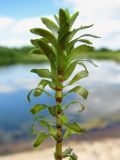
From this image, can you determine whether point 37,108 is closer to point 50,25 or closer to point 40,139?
point 40,139

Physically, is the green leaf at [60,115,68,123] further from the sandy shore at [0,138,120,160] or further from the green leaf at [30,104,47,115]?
the sandy shore at [0,138,120,160]

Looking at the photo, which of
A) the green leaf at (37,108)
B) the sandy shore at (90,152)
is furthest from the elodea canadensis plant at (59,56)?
the sandy shore at (90,152)

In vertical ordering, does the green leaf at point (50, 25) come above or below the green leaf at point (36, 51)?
above

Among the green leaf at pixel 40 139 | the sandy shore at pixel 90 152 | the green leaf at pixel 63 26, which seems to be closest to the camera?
the green leaf at pixel 63 26

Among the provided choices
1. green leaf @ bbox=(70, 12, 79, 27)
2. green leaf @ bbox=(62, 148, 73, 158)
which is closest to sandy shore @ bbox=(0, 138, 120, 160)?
green leaf @ bbox=(62, 148, 73, 158)

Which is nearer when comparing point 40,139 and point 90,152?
point 40,139

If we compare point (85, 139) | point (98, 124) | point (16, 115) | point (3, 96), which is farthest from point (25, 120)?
point (3, 96)

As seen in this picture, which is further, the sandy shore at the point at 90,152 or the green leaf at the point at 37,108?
the sandy shore at the point at 90,152

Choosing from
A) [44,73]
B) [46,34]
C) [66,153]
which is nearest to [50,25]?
[46,34]

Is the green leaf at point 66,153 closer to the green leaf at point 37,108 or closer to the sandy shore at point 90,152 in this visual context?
the green leaf at point 37,108
